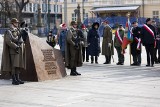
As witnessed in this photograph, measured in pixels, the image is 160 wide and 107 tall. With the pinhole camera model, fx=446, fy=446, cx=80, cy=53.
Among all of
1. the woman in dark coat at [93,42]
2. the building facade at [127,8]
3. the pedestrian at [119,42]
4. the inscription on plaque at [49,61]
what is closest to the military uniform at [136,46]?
the pedestrian at [119,42]

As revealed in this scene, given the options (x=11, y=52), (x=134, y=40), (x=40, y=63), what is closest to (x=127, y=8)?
(x=134, y=40)

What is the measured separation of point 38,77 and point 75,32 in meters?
2.33

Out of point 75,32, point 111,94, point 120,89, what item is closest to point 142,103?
point 111,94

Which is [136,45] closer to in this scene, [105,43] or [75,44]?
[105,43]

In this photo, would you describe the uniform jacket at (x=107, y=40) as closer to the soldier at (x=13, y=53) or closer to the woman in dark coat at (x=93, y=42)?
the woman in dark coat at (x=93, y=42)

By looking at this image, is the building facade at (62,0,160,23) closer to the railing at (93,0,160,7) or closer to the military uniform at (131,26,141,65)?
the railing at (93,0,160,7)

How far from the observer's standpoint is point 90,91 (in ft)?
37.3

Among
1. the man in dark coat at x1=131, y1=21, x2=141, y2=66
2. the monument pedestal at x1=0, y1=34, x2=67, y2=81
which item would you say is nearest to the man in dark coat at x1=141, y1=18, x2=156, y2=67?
the man in dark coat at x1=131, y1=21, x2=141, y2=66

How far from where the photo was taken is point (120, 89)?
11.7 m

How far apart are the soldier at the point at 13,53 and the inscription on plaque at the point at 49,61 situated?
125 cm

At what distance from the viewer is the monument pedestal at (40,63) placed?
13391 millimetres

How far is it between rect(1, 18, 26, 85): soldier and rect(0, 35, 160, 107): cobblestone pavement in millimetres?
430

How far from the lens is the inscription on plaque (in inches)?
546

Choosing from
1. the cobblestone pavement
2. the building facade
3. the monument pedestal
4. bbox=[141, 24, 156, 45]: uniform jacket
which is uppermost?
the building facade
